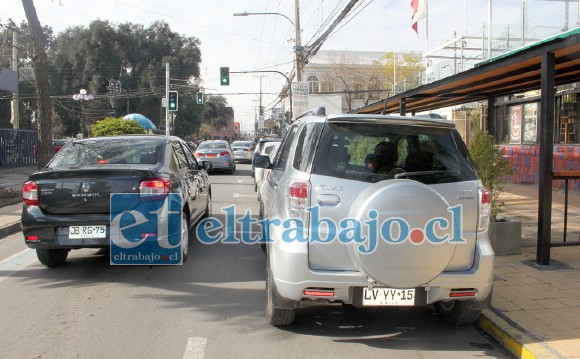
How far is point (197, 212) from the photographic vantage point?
788cm

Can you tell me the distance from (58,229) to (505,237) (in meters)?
5.77

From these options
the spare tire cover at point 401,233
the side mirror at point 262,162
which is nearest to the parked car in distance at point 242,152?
the side mirror at point 262,162

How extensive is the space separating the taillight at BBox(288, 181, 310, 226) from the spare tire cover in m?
0.41

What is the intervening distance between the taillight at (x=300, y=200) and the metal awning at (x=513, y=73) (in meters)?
3.75

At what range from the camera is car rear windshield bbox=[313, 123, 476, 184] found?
13.3 ft

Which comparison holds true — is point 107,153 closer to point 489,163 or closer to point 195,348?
point 195,348

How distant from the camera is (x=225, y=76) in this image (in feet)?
95.3

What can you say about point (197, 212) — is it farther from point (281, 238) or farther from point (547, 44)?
point (547, 44)

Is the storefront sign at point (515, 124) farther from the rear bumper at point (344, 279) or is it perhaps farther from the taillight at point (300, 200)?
the taillight at point (300, 200)

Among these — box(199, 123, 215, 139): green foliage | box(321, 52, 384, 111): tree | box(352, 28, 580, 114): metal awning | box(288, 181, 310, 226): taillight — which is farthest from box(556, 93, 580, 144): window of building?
box(199, 123, 215, 139): green foliage

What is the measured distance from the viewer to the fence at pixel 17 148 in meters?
21.7

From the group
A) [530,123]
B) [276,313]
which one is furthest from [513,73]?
[530,123]

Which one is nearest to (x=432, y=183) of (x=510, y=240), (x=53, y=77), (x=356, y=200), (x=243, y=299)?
(x=356, y=200)

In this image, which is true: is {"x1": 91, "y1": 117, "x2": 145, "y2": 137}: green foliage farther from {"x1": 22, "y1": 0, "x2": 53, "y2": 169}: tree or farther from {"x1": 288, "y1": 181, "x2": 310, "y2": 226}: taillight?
{"x1": 288, "y1": 181, "x2": 310, "y2": 226}: taillight
